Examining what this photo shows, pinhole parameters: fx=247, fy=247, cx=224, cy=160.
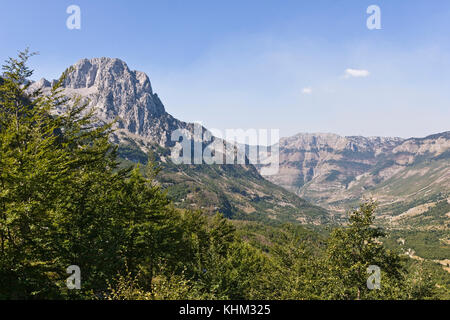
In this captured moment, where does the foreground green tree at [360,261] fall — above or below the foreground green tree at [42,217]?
below

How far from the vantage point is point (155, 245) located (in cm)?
2992

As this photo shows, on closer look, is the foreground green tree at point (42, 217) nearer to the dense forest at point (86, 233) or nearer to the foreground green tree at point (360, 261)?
the dense forest at point (86, 233)

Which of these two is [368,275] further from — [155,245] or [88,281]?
[88,281]

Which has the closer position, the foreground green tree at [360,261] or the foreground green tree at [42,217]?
the foreground green tree at [42,217]

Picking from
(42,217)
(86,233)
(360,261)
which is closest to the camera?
(42,217)

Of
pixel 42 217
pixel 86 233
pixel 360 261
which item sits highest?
pixel 42 217

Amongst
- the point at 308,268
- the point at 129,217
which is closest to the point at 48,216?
the point at 129,217

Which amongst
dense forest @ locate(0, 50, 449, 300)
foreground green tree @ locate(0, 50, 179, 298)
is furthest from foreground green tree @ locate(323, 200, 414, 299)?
foreground green tree @ locate(0, 50, 179, 298)

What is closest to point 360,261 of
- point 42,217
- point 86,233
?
point 86,233

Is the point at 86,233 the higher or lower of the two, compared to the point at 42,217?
lower

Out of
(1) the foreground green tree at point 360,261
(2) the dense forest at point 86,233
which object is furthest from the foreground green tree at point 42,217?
(1) the foreground green tree at point 360,261

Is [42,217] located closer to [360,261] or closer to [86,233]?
[86,233]

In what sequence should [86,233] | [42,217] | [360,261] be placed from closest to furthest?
[42,217] → [86,233] → [360,261]
